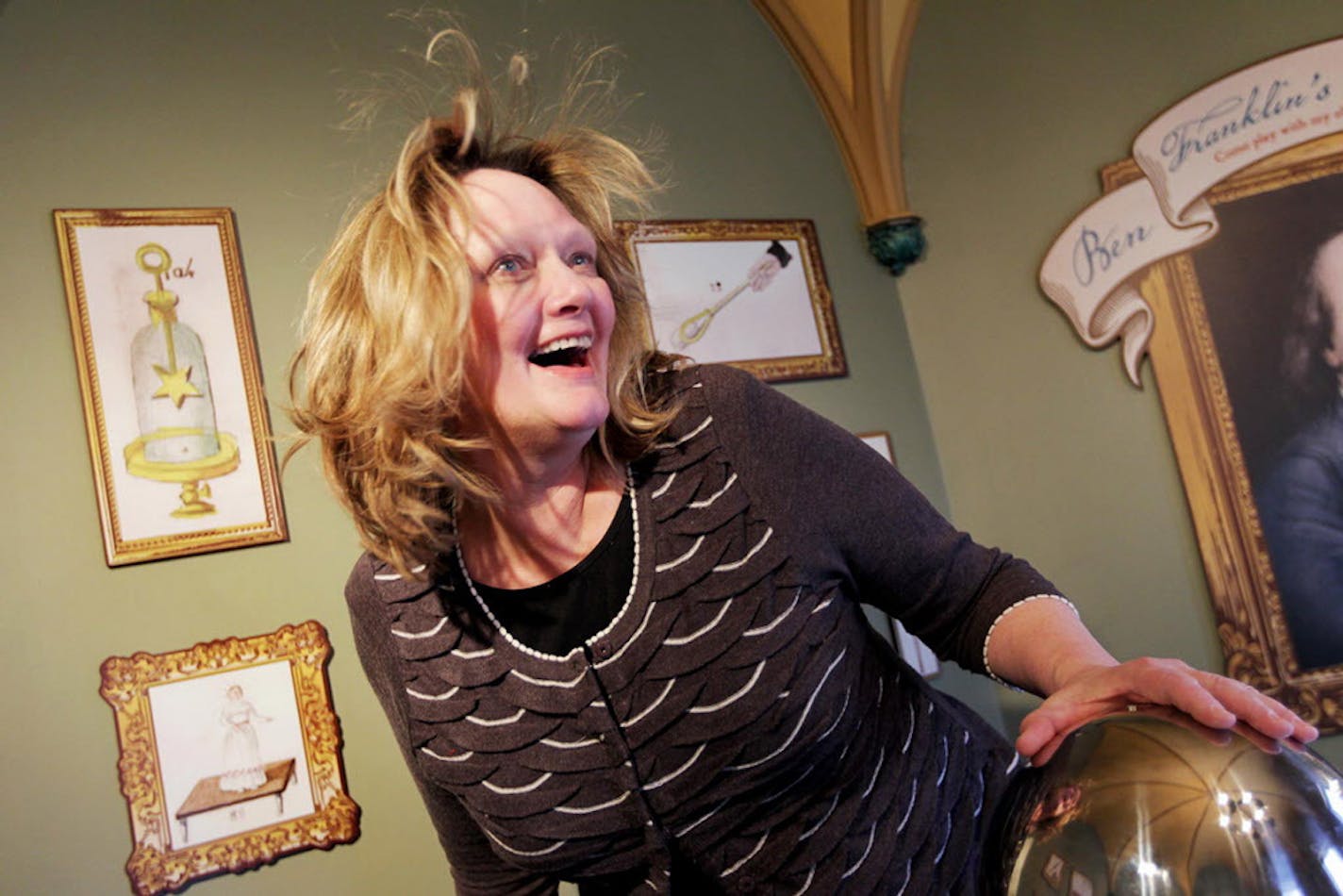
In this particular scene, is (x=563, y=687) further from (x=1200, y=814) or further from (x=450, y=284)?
(x=1200, y=814)

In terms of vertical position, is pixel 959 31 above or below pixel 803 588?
above

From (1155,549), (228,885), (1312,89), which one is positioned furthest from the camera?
(1155,549)

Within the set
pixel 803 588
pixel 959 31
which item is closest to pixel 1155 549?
pixel 959 31

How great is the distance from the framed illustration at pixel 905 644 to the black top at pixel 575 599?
217 cm

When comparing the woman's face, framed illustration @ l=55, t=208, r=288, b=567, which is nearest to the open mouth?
the woman's face

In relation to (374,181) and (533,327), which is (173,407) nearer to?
(374,181)

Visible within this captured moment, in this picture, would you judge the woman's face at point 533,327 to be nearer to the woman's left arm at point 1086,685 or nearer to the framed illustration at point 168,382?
the woman's left arm at point 1086,685

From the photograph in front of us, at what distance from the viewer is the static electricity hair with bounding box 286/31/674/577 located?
54.1 inches

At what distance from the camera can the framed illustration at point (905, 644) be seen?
140 inches

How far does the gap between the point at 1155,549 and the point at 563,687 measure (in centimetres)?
268

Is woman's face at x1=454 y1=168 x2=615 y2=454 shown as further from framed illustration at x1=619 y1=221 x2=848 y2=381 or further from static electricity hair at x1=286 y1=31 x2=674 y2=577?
framed illustration at x1=619 y1=221 x2=848 y2=381

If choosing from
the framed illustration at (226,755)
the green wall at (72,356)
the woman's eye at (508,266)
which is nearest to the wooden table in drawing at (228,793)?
the framed illustration at (226,755)

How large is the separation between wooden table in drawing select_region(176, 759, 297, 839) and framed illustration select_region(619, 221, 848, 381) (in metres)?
1.59

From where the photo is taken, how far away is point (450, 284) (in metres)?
1.34
